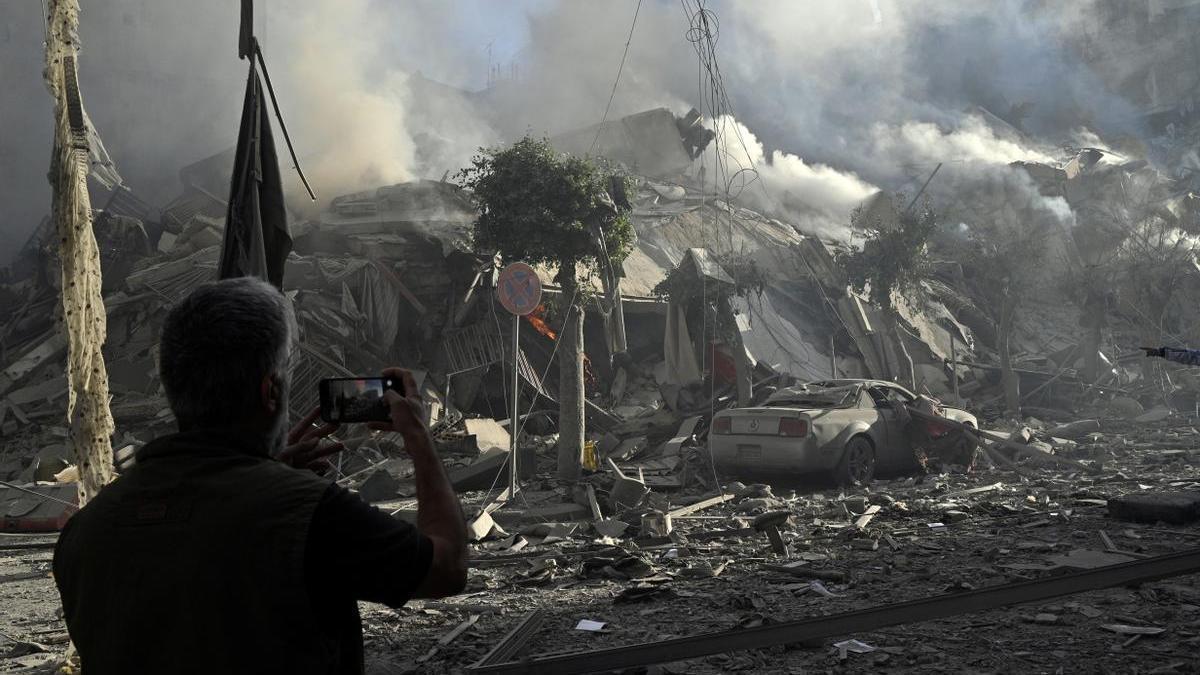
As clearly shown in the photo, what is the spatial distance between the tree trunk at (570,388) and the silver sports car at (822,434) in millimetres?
1964

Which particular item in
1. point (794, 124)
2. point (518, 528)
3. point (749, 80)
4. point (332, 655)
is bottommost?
point (518, 528)

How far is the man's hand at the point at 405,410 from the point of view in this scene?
5.62 feet

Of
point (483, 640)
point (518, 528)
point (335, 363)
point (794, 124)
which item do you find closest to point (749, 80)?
point (794, 124)

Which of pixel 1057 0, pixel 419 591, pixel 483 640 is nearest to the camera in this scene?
pixel 419 591

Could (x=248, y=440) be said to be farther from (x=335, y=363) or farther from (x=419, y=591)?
(x=335, y=363)

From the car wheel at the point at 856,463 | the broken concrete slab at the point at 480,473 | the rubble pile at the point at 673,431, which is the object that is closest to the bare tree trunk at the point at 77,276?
the rubble pile at the point at 673,431

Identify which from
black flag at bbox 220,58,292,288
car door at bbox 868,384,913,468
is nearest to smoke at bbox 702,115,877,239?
car door at bbox 868,384,913,468

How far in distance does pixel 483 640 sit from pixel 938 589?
2.81 meters

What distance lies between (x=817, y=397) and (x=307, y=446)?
33.0ft

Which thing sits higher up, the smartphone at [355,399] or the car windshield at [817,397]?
the smartphone at [355,399]

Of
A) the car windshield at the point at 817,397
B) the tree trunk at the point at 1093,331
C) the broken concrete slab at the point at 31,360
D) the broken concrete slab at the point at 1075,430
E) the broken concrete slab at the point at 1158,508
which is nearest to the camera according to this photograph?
the broken concrete slab at the point at 1158,508

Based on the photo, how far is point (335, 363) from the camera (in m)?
15.9

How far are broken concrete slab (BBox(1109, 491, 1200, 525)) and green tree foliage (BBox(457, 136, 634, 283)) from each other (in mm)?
6816

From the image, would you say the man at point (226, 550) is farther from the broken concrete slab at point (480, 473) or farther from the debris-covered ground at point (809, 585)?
the broken concrete slab at point (480, 473)
